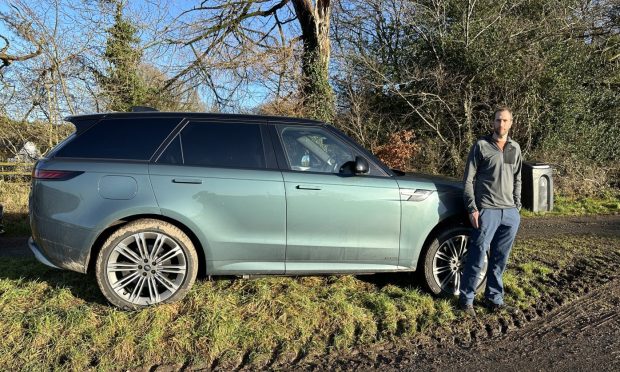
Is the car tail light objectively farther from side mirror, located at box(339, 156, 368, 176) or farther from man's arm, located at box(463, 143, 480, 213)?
man's arm, located at box(463, 143, 480, 213)

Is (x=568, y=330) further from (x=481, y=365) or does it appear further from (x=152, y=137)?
(x=152, y=137)

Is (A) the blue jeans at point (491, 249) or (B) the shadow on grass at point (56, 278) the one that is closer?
(A) the blue jeans at point (491, 249)

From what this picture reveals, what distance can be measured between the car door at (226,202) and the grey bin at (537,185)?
446cm

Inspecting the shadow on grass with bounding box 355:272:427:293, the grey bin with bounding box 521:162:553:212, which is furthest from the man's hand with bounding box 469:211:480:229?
the grey bin with bounding box 521:162:553:212

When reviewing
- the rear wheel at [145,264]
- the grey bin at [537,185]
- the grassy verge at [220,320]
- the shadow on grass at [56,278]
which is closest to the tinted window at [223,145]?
the rear wheel at [145,264]

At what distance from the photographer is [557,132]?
37.8ft

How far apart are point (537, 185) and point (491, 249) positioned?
3.16 meters

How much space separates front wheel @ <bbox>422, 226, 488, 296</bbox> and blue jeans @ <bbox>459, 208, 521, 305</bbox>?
189 mm

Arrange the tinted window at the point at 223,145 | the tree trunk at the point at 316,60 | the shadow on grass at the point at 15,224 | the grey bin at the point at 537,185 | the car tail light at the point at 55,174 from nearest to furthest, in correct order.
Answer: the car tail light at the point at 55,174 → the tinted window at the point at 223,145 → the grey bin at the point at 537,185 → the shadow on grass at the point at 15,224 → the tree trunk at the point at 316,60

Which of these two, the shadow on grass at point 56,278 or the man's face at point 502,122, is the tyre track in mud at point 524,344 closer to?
the man's face at point 502,122

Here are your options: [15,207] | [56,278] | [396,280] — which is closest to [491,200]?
[396,280]

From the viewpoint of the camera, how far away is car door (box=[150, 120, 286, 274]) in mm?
4168

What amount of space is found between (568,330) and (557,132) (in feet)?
29.2

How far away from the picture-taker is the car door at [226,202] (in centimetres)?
417
